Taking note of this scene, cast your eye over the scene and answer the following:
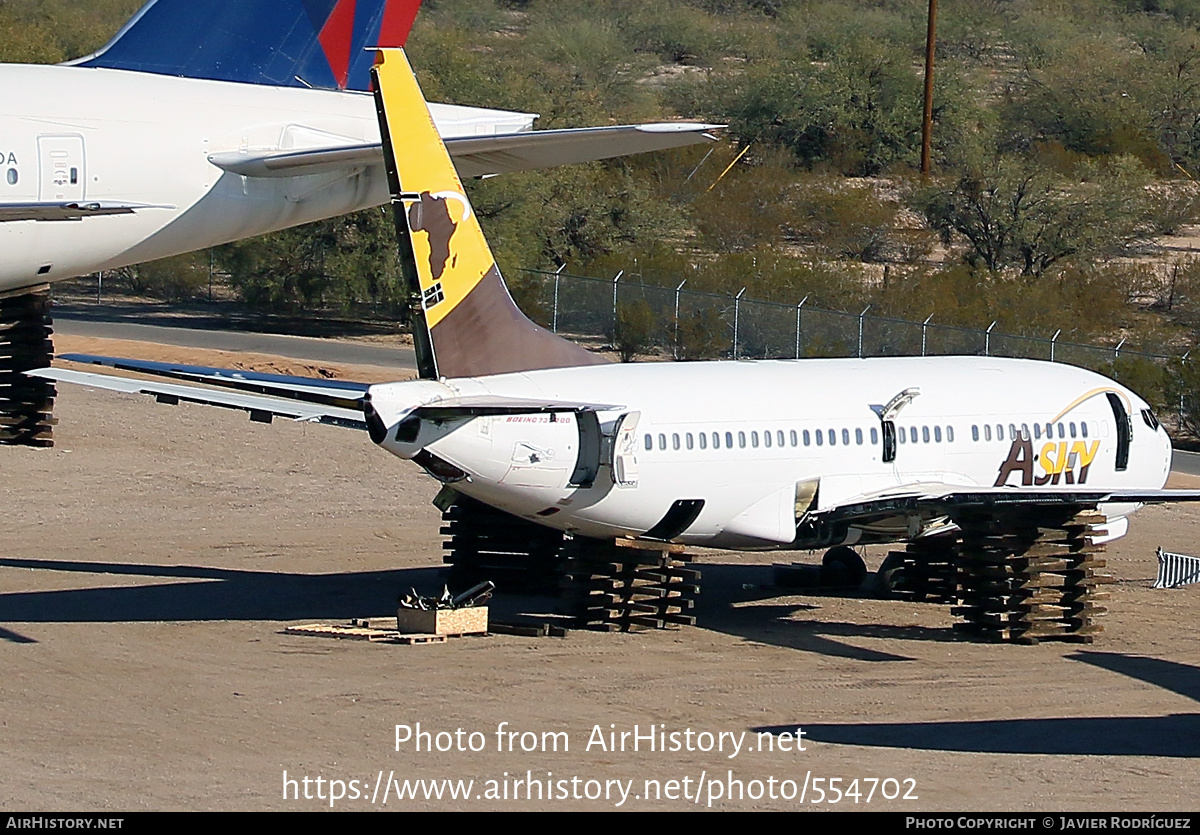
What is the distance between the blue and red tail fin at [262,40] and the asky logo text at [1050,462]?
44.3ft

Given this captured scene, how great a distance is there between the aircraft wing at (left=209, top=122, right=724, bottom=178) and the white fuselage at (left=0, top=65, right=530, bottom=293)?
490mm

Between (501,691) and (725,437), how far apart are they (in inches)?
193

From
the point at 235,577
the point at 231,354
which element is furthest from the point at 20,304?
the point at 231,354

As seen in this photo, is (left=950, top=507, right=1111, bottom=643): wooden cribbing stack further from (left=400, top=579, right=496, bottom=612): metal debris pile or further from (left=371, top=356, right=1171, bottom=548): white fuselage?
(left=400, top=579, right=496, bottom=612): metal debris pile

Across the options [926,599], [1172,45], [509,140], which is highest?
[1172,45]

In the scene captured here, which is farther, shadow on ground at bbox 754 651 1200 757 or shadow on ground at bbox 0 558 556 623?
shadow on ground at bbox 0 558 556 623

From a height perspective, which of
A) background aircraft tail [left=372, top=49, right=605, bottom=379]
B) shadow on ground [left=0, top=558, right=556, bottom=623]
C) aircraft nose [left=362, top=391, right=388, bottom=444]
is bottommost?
shadow on ground [left=0, top=558, right=556, bottom=623]

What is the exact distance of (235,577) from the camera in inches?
1021

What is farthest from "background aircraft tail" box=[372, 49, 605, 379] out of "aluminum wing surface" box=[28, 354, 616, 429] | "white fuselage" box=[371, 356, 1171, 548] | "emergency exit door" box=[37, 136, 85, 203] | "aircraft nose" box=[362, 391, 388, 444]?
"emergency exit door" box=[37, 136, 85, 203]

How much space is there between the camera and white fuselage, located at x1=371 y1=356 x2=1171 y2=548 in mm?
20906

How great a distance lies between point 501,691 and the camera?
62.8 feet

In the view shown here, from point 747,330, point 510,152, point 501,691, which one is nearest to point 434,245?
point 501,691
